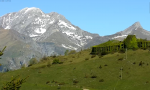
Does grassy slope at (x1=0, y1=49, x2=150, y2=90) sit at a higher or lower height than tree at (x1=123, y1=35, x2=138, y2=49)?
lower

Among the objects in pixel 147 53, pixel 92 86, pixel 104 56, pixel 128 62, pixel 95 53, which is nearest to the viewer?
pixel 92 86

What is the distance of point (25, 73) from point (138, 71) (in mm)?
44757

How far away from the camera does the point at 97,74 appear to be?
104000 mm

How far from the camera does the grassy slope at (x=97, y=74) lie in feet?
287

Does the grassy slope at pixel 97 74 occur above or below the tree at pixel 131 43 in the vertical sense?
below

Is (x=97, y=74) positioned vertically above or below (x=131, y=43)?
below

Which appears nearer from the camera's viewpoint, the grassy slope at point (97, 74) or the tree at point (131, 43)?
the grassy slope at point (97, 74)

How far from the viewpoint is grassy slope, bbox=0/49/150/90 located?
3442 inches

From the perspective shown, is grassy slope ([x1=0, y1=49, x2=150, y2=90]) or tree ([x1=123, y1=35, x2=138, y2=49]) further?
tree ([x1=123, y1=35, x2=138, y2=49])

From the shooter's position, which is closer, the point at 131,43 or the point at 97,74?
the point at 97,74

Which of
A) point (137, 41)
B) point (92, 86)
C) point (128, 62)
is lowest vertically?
point (92, 86)

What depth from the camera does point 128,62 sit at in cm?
11138

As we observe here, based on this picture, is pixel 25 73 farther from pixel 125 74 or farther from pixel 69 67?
pixel 125 74

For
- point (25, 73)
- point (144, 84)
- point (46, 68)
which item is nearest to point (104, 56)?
point (46, 68)
